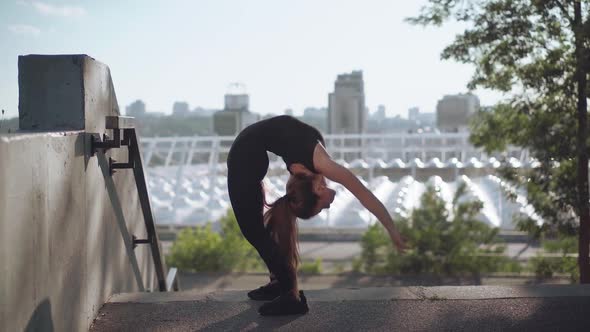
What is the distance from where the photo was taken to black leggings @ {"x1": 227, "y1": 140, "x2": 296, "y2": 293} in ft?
12.1

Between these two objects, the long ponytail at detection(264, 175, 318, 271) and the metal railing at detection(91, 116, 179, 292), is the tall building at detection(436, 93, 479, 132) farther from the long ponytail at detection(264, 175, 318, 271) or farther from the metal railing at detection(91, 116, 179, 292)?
the long ponytail at detection(264, 175, 318, 271)

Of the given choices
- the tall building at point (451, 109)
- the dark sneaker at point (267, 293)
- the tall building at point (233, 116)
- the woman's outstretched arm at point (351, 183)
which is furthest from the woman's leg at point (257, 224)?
the tall building at point (451, 109)

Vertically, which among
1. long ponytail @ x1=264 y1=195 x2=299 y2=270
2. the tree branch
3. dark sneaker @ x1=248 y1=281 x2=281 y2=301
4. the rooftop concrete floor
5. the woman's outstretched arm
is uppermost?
the tree branch

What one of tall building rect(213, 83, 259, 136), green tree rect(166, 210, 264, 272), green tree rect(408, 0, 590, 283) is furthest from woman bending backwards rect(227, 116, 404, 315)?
tall building rect(213, 83, 259, 136)

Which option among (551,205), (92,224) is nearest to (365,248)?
(551,205)

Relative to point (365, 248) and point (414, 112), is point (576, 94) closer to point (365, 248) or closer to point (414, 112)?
point (365, 248)

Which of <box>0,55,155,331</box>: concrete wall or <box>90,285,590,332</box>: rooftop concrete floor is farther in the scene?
<box>90,285,590,332</box>: rooftop concrete floor

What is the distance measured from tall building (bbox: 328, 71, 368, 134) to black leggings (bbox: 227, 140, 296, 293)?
224ft

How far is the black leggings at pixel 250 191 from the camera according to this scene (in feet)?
12.1

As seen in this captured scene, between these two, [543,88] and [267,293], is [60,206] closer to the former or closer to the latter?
[267,293]

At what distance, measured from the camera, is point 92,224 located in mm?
3447

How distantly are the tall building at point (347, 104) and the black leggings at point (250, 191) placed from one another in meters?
68.3

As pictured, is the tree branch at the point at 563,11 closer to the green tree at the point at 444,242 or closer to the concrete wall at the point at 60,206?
the green tree at the point at 444,242

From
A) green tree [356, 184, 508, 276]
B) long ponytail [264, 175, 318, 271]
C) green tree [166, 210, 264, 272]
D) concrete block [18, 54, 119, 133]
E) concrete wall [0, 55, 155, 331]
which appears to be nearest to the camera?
concrete wall [0, 55, 155, 331]
